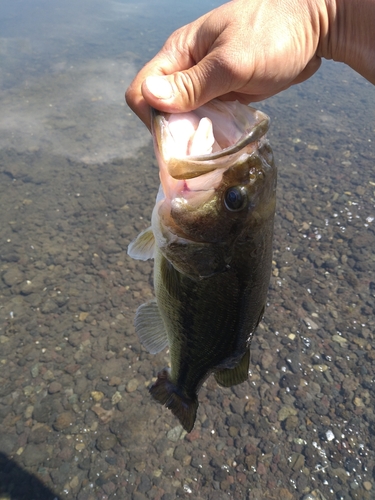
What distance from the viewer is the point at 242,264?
167cm

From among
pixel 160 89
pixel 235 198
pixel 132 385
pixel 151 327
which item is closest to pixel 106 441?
pixel 132 385

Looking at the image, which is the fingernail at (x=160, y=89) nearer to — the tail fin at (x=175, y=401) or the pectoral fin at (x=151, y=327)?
the pectoral fin at (x=151, y=327)

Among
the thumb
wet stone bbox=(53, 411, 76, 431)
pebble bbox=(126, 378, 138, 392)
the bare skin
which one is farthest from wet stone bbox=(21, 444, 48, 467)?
the thumb

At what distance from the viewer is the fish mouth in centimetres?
158

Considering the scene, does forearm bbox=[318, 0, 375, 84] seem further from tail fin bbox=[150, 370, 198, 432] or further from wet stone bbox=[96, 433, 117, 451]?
wet stone bbox=[96, 433, 117, 451]

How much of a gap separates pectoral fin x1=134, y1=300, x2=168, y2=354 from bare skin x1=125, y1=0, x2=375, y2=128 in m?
0.99

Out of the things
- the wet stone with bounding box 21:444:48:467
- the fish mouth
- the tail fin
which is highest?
the fish mouth

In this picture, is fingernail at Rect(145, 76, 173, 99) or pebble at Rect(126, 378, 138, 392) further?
pebble at Rect(126, 378, 138, 392)

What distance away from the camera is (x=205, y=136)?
5.60ft

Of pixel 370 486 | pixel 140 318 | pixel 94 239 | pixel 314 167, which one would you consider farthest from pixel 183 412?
pixel 314 167

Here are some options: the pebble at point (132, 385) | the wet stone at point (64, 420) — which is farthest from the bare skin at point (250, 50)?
the wet stone at point (64, 420)

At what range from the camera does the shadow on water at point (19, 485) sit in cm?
356

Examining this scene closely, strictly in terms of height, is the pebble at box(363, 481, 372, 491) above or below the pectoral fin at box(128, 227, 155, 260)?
below

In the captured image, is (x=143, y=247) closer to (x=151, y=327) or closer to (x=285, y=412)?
(x=151, y=327)
